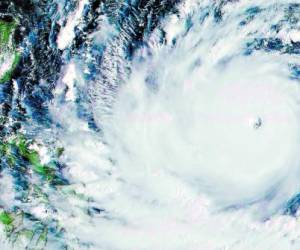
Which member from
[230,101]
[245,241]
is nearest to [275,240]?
[245,241]

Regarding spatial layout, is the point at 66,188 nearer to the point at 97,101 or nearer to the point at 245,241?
the point at 97,101

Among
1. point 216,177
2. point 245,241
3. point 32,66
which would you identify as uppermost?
point 32,66

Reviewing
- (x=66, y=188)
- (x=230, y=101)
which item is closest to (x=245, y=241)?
(x=230, y=101)

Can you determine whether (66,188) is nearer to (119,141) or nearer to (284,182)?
(119,141)

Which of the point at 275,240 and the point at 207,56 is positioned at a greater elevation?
the point at 207,56

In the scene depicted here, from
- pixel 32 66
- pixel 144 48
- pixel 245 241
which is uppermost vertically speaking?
pixel 144 48

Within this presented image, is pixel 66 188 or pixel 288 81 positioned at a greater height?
pixel 288 81
